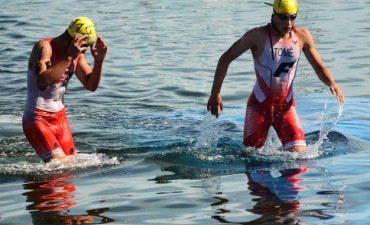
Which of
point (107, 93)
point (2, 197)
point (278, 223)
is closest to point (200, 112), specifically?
point (107, 93)

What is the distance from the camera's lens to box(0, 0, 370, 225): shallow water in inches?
328

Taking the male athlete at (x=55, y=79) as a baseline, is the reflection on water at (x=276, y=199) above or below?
below

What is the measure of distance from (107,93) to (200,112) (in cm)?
233

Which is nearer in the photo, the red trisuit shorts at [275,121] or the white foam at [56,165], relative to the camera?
the white foam at [56,165]

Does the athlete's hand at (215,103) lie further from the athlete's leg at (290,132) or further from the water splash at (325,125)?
the water splash at (325,125)

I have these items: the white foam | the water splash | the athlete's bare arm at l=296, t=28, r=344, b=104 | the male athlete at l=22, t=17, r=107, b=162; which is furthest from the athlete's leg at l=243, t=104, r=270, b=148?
the male athlete at l=22, t=17, r=107, b=162

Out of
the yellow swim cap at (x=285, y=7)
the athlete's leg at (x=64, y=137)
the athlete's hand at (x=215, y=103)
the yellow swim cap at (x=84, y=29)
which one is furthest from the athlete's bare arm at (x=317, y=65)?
the athlete's leg at (x=64, y=137)

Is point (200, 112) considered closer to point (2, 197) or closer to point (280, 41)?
point (280, 41)

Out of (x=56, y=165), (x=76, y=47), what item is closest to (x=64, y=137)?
(x=56, y=165)

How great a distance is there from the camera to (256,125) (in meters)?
10.2

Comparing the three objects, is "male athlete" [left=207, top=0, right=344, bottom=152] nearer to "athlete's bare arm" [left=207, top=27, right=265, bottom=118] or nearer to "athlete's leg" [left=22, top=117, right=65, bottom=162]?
"athlete's bare arm" [left=207, top=27, right=265, bottom=118]

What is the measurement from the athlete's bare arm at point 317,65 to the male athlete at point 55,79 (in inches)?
87.8

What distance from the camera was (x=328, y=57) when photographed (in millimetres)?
18594

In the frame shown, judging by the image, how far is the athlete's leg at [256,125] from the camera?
A: 10.2 m
